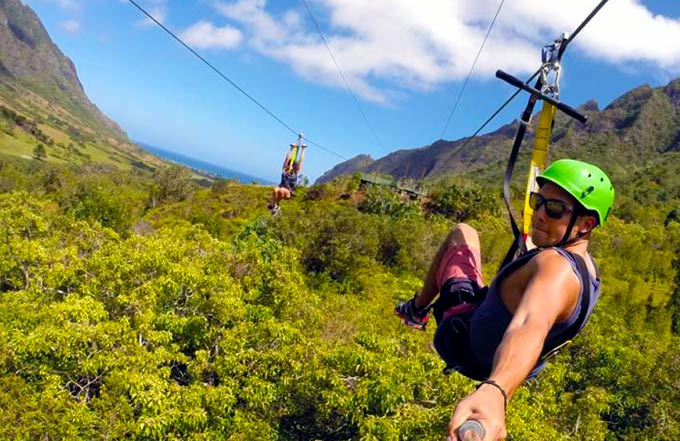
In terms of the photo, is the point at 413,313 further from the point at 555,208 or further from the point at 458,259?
the point at 555,208

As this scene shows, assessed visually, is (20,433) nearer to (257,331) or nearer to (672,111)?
(257,331)

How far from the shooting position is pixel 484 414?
1365 millimetres

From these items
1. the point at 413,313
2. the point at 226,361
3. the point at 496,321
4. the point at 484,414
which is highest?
the point at 496,321

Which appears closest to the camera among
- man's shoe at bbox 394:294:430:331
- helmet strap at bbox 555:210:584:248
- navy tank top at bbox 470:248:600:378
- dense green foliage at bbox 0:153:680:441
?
navy tank top at bbox 470:248:600:378

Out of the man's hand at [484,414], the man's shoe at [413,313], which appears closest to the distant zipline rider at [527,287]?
the man's hand at [484,414]

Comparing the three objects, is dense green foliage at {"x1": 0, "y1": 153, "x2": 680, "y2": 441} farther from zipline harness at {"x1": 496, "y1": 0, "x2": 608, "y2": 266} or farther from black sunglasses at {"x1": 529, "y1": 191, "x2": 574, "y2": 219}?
black sunglasses at {"x1": 529, "y1": 191, "x2": 574, "y2": 219}

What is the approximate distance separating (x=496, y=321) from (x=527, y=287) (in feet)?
1.75

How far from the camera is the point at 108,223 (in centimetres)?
3828

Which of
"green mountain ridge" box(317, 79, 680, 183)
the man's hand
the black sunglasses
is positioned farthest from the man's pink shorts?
"green mountain ridge" box(317, 79, 680, 183)

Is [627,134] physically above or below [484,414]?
above

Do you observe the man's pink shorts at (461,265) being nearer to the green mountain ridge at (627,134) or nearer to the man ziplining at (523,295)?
the man ziplining at (523,295)

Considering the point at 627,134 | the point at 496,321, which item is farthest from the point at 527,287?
the point at 627,134

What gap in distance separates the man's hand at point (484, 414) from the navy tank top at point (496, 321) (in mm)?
710

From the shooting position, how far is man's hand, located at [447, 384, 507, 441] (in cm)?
133
